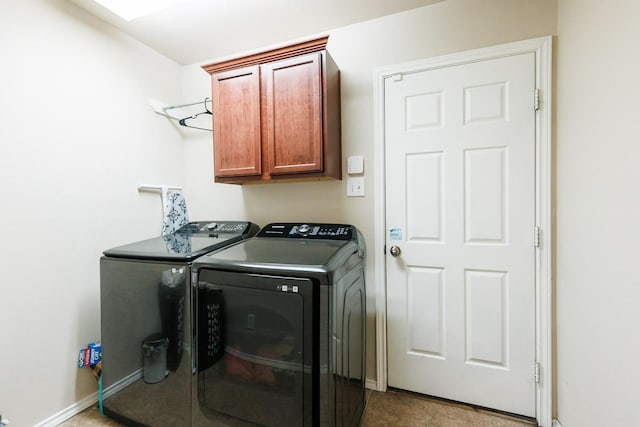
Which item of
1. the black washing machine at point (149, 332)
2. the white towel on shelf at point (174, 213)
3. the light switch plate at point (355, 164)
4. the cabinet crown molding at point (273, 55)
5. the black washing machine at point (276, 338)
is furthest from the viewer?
the white towel on shelf at point (174, 213)

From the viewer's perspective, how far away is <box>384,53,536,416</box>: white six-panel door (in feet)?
5.15

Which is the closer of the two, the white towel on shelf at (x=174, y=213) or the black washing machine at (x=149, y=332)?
the black washing machine at (x=149, y=332)

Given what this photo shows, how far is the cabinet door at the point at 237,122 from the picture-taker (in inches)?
71.7

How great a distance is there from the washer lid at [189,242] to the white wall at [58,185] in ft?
0.99

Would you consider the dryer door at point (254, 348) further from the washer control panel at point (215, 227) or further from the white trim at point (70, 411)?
the white trim at point (70, 411)

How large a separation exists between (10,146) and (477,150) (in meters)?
2.54

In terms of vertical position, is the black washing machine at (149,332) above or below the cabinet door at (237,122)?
below

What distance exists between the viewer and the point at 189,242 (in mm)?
1744

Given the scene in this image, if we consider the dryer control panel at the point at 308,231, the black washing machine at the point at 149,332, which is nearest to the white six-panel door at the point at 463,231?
the dryer control panel at the point at 308,231

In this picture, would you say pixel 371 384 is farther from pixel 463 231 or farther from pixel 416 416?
pixel 463 231

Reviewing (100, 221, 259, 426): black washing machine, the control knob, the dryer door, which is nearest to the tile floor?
(100, 221, 259, 426): black washing machine

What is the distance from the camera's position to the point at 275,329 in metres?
1.21

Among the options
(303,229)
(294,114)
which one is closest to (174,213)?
(303,229)

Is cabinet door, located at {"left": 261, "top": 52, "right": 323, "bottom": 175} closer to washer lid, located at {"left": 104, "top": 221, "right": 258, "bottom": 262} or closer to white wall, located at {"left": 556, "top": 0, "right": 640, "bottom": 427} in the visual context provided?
washer lid, located at {"left": 104, "top": 221, "right": 258, "bottom": 262}
